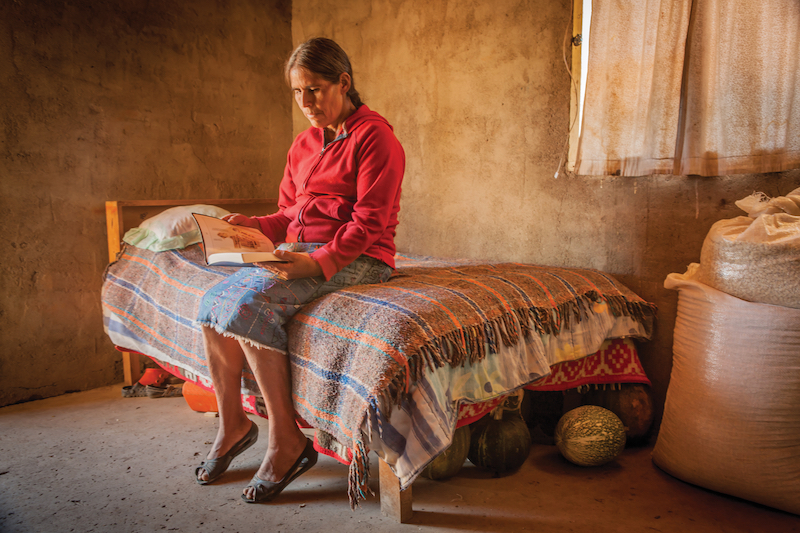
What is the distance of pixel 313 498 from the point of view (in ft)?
6.02

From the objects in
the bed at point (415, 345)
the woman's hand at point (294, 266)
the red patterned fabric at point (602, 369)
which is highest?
the woman's hand at point (294, 266)

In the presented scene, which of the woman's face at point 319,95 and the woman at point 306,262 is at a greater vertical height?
the woman's face at point 319,95

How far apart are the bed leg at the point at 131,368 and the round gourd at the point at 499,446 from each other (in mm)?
2079

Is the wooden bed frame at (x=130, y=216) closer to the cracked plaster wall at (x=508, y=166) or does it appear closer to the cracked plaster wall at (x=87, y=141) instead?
the cracked plaster wall at (x=87, y=141)

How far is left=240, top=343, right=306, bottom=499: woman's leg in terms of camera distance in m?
1.77

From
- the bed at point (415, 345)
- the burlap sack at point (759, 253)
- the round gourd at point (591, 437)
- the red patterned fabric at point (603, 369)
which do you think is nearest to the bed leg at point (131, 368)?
the bed at point (415, 345)

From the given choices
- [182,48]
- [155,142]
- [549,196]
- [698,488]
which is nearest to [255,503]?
[698,488]

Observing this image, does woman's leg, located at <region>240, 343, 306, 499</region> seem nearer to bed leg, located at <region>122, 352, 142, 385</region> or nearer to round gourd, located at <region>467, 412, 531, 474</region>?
round gourd, located at <region>467, 412, 531, 474</region>

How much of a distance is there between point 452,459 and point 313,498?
50cm

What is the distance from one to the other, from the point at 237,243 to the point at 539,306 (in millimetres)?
1114

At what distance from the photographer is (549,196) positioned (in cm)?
269

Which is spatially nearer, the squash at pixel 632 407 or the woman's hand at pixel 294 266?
the woman's hand at pixel 294 266

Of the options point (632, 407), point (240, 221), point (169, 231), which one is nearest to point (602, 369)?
point (632, 407)

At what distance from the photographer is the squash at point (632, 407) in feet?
7.23
